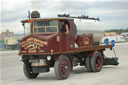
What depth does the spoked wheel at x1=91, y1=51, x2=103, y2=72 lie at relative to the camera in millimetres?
12610

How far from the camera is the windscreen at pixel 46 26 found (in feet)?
35.2

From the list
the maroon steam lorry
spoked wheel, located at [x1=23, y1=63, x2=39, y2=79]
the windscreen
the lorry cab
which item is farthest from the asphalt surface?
the windscreen

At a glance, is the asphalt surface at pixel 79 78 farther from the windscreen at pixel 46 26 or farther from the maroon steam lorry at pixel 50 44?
the windscreen at pixel 46 26

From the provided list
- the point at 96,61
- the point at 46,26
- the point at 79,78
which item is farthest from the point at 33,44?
the point at 96,61

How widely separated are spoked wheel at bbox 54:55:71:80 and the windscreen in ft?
4.14

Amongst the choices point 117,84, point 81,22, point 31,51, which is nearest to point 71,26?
point 81,22

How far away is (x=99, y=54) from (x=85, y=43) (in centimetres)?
128

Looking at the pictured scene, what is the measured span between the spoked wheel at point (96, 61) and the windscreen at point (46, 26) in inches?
121

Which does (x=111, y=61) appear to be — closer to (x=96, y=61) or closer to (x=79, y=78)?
(x=96, y=61)

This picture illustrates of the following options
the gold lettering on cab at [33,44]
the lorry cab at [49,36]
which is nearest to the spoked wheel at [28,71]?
the lorry cab at [49,36]

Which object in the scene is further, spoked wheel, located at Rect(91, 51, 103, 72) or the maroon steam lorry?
spoked wheel, located at Rect(91, 51, 103, 72)

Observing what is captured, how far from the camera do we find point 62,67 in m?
10.6

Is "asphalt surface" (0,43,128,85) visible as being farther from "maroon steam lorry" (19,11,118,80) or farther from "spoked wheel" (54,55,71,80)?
"maroon steam lorry" (19,11,118,80)

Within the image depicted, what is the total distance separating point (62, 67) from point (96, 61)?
3.14 metres
